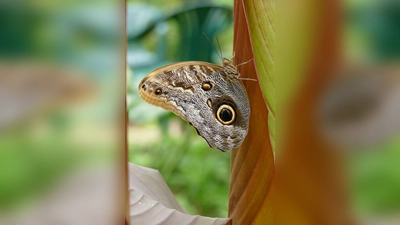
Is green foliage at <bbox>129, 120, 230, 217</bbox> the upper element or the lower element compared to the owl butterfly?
lower

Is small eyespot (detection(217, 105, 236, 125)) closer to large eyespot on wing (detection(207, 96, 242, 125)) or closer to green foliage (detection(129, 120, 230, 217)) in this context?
large eyespot on wing (detection(207, 96, 242, 125))

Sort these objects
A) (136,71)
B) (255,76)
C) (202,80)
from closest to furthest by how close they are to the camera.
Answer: (255,76)
(202,80)
(136,71)
